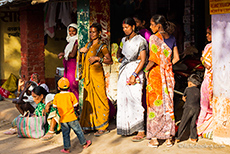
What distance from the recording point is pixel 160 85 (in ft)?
18.1

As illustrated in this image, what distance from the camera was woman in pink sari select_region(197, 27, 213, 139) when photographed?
573cm

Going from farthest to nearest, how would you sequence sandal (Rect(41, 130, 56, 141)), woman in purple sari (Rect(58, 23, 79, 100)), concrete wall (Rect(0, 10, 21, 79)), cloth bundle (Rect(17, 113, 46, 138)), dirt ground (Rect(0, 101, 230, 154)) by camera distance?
concrete wall (Rect(0, 10, 21, 79)), woman in purple sari (Rect(58, 23, 79, 100)), cloth bundle (Rect(17, 113, 46, 138)), sandal (Rect(41, 130, 56, 141)), dirt ground (Rect(0, 101, 230, 154))

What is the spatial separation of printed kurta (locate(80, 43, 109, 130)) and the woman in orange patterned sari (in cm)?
113

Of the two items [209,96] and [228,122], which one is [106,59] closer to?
[209,96]

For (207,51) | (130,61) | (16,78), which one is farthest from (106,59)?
(16,78)

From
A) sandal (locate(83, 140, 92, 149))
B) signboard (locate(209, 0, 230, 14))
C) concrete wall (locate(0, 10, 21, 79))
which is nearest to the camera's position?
signboard (locate(209, 0, 230, 14))

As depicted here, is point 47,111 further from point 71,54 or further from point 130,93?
point 130,93

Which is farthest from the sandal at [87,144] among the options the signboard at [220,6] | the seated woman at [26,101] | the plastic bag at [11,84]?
the plastic bag at [11,84]

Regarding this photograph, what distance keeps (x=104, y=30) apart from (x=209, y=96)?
8.37 feet

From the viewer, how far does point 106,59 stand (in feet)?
20.9

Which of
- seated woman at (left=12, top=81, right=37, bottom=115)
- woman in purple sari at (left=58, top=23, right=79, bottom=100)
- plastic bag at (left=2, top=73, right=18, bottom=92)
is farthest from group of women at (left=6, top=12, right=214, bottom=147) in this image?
plastic bag at (left=2, top=73, right=18, bottom=92)

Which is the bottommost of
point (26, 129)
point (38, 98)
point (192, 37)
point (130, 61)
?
point (26, 129)

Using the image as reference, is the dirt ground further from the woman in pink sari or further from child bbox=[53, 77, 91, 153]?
child bbox=[53, 77, 91, 153]

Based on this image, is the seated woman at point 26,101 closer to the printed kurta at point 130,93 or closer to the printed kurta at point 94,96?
the printed kurta at point 94,96
